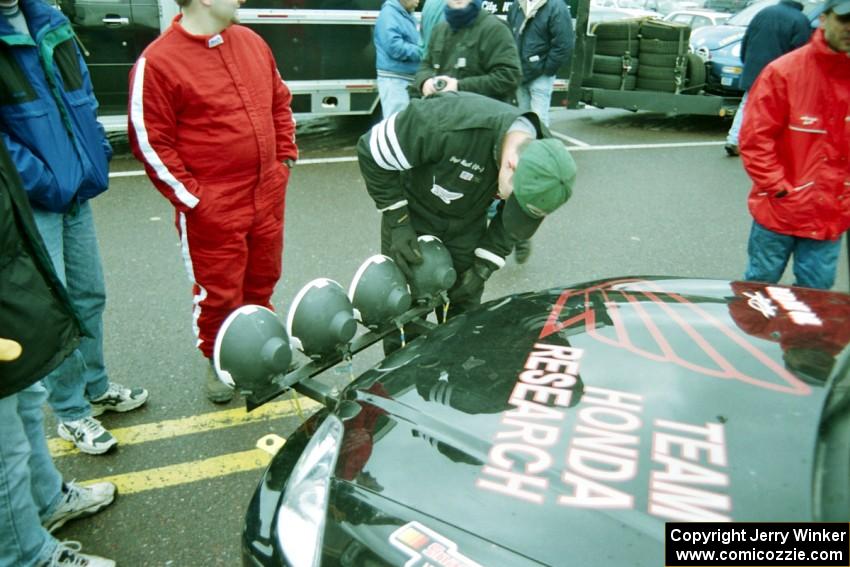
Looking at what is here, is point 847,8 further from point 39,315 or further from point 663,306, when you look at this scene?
point 39,315

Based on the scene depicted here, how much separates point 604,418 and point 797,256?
2.24 meters

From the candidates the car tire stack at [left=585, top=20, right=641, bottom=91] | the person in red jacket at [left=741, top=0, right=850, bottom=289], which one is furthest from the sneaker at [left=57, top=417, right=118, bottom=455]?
the car tire stack at [left=585, top=20, right=641, bottom=91]

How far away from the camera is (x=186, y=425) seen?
10.1ft

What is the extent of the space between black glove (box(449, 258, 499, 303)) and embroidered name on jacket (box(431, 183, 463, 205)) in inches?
12.4

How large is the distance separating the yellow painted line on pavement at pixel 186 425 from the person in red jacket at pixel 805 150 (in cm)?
231

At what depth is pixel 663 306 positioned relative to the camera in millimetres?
2064

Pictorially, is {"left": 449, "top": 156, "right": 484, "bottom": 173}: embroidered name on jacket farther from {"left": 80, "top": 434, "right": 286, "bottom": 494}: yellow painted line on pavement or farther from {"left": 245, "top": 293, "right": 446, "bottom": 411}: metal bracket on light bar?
{"left": 80, "top": 434, "right": 286, "bottom": 494}: yellow painted line on pavement

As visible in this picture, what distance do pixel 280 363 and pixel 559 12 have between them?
537 centimetres

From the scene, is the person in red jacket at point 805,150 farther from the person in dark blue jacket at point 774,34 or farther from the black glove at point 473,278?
the person in dark blue jacket at point 774,34

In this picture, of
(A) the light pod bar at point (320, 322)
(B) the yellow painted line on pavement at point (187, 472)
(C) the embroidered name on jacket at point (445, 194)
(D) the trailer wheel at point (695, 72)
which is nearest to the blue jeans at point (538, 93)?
(D) the trailer wheel at point (695, 72)

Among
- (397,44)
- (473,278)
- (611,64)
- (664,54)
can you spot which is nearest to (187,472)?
Result: (473,278)

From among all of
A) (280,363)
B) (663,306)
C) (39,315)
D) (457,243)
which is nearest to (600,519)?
(663,306)

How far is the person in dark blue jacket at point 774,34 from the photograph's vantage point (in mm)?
6590

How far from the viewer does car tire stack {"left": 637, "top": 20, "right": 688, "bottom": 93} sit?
29.9 ft
